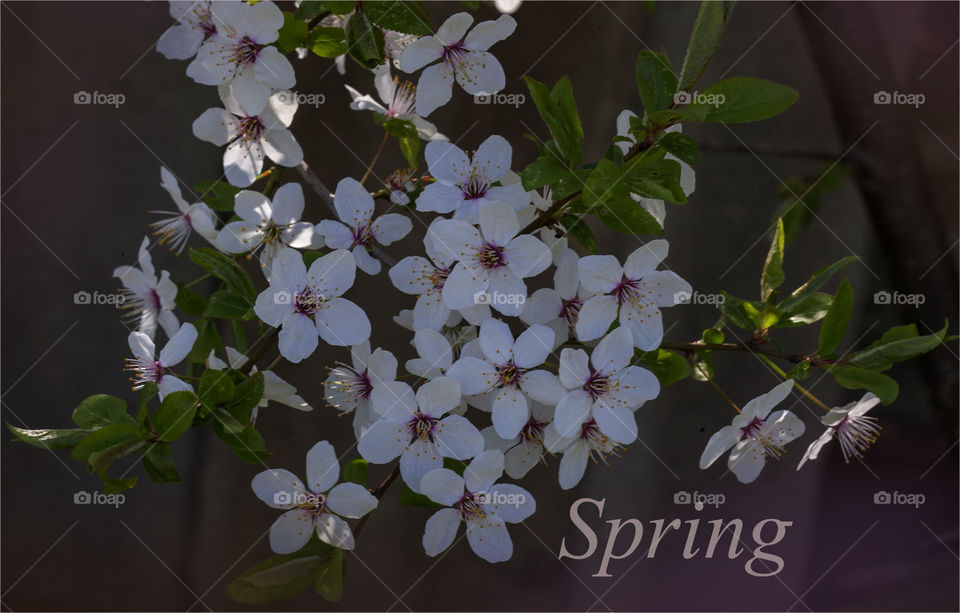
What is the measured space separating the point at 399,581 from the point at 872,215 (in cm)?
113

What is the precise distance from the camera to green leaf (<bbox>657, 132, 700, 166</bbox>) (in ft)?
1.88

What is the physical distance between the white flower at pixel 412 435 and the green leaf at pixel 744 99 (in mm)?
315

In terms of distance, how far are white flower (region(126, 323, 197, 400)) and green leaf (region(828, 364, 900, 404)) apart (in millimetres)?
568

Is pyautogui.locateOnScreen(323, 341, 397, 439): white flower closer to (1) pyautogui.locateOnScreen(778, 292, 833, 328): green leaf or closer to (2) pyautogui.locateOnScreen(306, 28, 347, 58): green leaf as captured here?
(2) pyautogui.locateOnScreen(306, 28, 347, 58): green leaf

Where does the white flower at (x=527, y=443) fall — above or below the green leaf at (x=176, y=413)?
below

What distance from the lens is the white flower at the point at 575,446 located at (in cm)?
62

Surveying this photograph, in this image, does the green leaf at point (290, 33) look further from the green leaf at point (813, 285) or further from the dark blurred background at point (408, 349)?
the dark blurred background at point (408, 349)

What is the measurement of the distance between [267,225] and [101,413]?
216 millimetres
